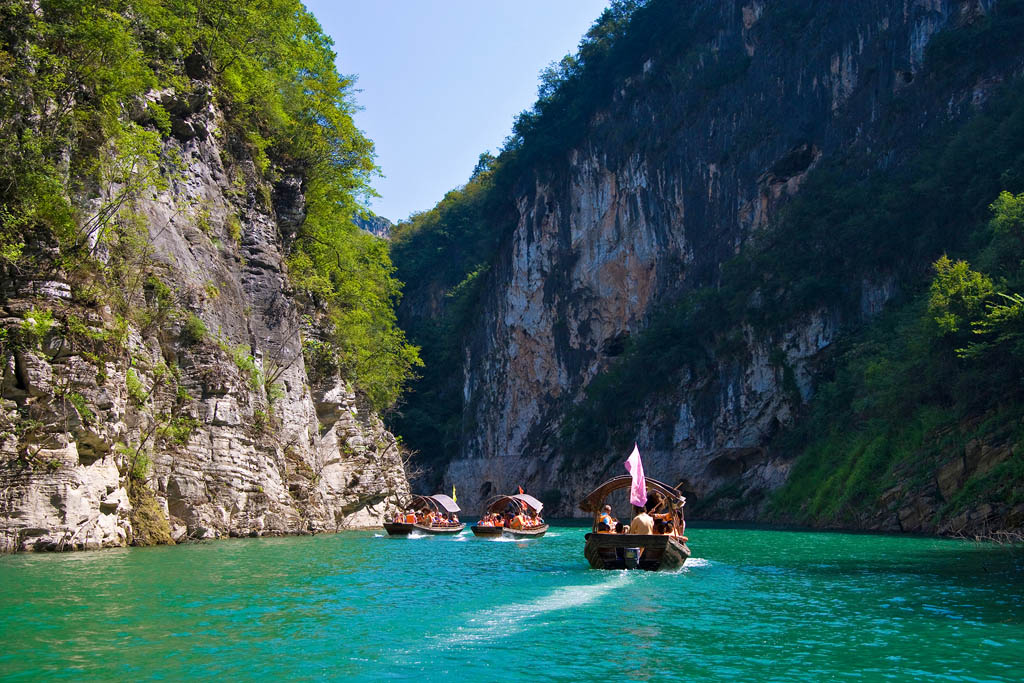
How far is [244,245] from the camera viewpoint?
121 feet

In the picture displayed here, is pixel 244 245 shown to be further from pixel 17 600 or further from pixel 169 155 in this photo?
pixel 17 600

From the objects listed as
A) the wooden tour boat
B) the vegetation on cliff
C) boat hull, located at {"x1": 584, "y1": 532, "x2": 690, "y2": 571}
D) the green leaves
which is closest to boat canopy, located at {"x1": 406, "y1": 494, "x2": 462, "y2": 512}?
the vegetation on cliff

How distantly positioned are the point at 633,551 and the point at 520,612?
23.1ft

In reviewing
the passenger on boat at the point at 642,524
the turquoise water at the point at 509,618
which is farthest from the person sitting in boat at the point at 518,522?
the passenger on boat at the point at 642,524

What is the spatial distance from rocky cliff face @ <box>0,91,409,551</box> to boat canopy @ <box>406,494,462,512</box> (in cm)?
112

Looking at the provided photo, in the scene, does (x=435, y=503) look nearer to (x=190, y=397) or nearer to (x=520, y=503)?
(x=520, y=503)

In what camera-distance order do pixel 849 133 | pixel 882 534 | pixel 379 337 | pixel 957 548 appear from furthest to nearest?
1. pixel 849 133
2. pixel 379 337
3. pixel 882 534
4. pixel 957 548

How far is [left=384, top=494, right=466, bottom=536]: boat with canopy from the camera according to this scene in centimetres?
3753

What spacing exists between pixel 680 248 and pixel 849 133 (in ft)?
44.5

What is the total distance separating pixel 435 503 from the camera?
44.8 meters

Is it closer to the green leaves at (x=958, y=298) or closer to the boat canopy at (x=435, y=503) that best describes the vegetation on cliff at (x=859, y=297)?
the green leaves at (x=958, y=298)

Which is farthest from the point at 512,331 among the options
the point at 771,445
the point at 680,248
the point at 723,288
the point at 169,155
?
the point at 169,155

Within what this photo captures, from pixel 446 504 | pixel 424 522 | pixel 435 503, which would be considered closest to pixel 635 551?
pixel 424 522

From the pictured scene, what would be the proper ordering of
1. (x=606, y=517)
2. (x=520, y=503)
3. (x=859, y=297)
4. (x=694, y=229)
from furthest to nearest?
(x=694, y=229) → (x=859, y=297) → (x=520, y=503) → (x=606, y=517)
